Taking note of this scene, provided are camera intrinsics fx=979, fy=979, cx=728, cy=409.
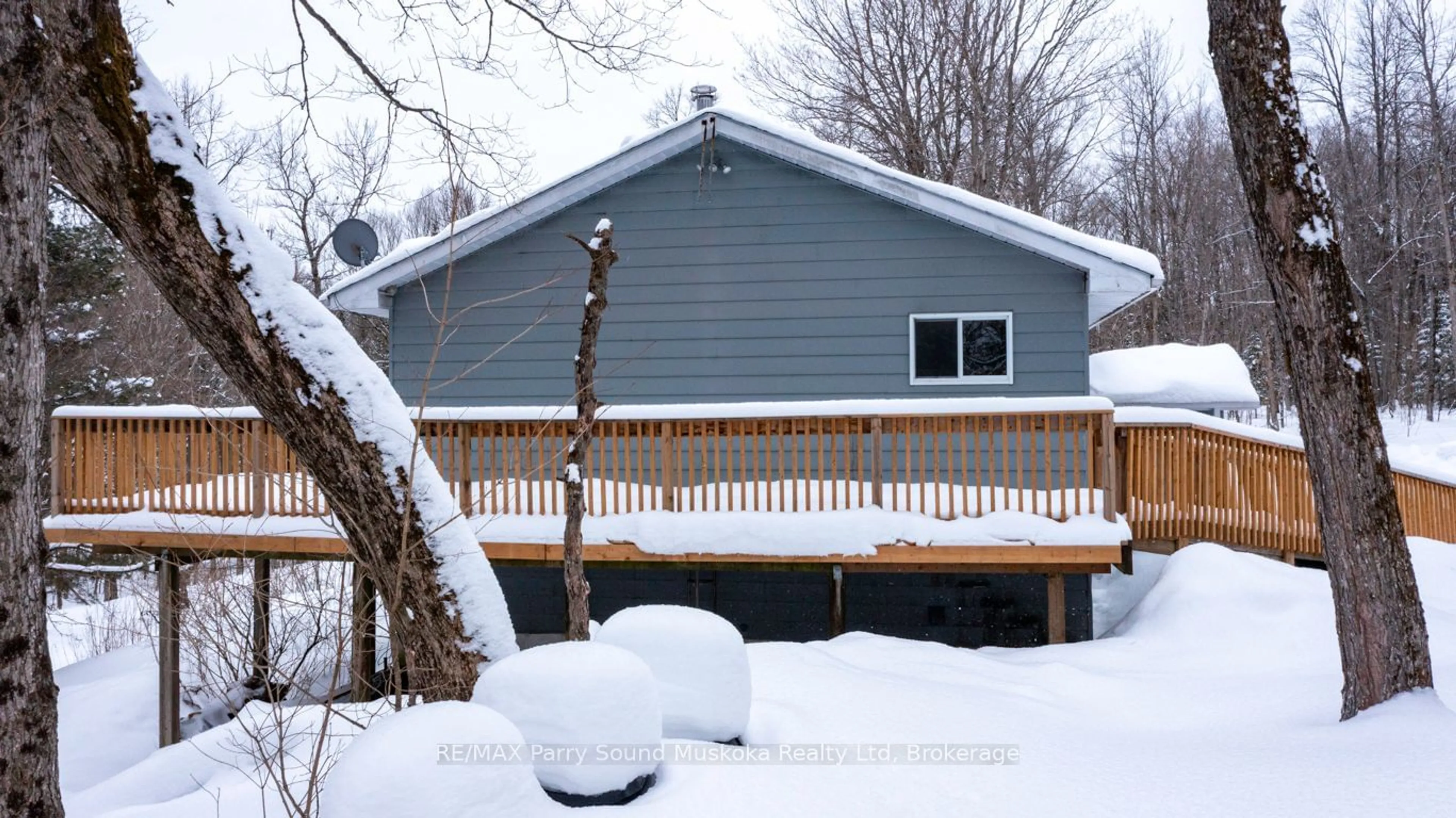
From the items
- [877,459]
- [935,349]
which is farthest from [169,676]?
[935,349]

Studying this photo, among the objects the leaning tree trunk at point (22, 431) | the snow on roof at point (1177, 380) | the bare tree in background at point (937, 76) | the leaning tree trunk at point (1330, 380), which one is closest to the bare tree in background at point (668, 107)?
the bare tree in background at point (937, 76)

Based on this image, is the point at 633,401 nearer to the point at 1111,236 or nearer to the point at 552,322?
the point at 552,322

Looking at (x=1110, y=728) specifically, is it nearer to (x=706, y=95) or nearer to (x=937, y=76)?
(x=706, y=95)

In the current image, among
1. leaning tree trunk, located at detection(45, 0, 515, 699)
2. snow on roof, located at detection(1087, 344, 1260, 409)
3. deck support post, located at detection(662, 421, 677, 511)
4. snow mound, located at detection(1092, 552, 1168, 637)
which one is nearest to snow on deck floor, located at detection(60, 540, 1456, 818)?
leaning tree trunk, located at detection(45, 0, 515, 699)

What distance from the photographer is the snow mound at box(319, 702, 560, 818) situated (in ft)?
8.08

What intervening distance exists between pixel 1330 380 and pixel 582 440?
4.05 metres

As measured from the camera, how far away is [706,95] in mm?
11281

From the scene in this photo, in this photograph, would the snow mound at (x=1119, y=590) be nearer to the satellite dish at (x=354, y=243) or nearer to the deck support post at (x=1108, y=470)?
the deck support post at (x=1108, y=470)

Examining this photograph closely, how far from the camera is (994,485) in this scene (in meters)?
7.90

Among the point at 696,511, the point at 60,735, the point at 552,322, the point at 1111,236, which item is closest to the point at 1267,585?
the point at 696,511

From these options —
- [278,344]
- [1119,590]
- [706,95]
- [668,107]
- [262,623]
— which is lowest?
[1119,590]

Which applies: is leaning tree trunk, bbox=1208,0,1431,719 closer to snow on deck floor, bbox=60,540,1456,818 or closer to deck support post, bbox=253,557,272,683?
snow on deck floor, bbox=60,540,1456,818

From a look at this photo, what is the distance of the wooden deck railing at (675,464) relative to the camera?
772 centimetres

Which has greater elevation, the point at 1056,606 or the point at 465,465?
the point at 465,465
